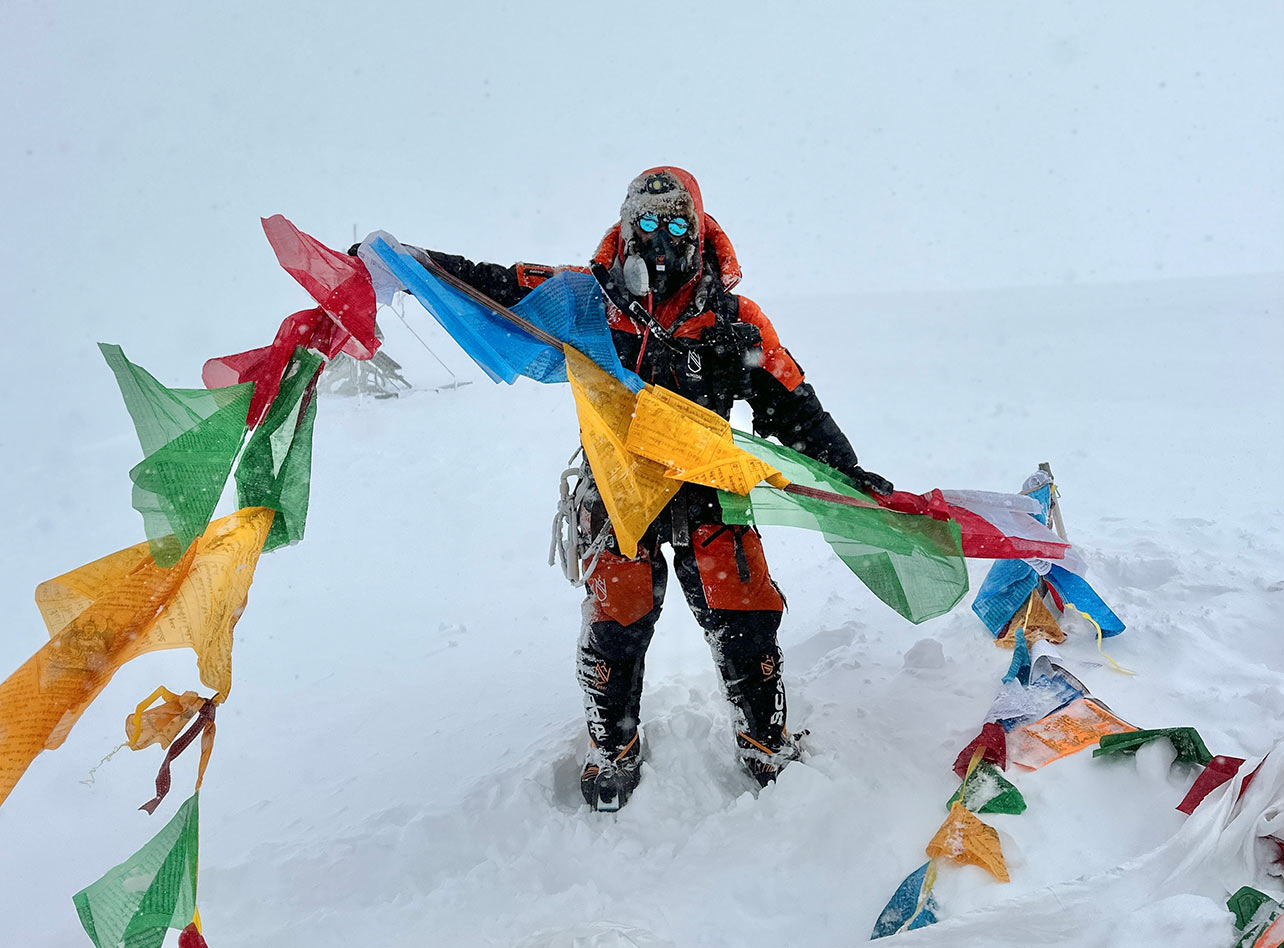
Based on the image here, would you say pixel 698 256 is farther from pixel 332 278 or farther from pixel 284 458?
pixel 284 458

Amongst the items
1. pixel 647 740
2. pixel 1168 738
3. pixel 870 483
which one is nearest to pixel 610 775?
pixel 647 740

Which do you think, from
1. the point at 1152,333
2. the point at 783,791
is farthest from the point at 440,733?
the point at 1152,333

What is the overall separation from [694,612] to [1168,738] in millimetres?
1477

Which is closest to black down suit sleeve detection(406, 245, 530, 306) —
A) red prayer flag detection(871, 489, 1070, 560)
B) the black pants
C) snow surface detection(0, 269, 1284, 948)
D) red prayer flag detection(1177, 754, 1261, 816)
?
the black pants

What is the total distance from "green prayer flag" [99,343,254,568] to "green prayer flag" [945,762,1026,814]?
227 centimetres

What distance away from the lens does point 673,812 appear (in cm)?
282

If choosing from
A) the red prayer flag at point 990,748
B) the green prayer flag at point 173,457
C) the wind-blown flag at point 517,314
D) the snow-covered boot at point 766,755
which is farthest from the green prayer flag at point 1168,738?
the green prayer flag at point 173,457

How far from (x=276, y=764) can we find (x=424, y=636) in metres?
1.31

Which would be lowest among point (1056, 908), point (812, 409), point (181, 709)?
point (1056, 908)

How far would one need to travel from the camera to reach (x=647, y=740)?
3.19 metres

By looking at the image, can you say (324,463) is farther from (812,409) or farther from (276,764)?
(812,409)

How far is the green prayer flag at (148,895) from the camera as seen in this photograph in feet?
6.46

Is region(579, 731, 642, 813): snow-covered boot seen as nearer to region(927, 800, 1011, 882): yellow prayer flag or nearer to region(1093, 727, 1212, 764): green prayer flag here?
region(927, 800, 1011, 882): yellow prayer flag

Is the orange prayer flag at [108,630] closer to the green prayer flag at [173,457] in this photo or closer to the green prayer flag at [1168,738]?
the green prayer flag at [173,457]
